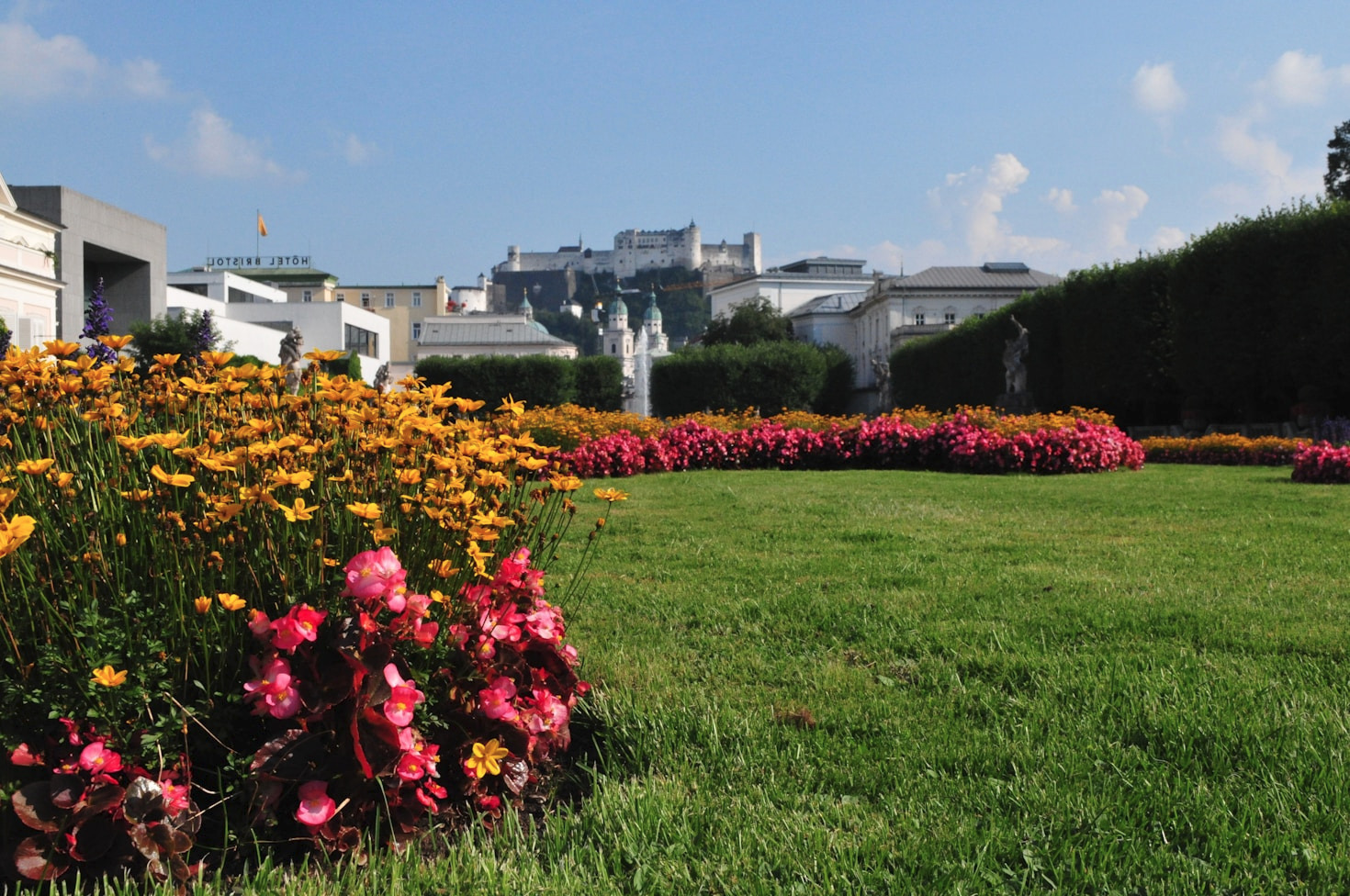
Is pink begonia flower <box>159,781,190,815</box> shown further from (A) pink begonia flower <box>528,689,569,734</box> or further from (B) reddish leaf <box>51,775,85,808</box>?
(A) pink begonia flower <box>528,689,569,734</box>

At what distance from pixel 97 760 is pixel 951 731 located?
225cm

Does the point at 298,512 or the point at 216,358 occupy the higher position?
the point at 216,358

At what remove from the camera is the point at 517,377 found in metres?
56.3

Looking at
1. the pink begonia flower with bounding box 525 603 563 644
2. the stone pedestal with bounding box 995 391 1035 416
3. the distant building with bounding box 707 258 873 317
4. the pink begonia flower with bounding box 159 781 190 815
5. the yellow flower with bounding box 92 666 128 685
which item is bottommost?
the pink begonia flower with bounding box 159 781 190 815

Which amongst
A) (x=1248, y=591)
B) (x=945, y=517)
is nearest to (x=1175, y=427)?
(x=945, y=517)

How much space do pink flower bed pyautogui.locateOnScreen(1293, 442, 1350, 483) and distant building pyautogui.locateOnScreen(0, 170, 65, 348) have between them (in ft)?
118

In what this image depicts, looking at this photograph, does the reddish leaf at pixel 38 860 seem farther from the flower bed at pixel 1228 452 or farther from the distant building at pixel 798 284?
the distant building at pixel 798 284

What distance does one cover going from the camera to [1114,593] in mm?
4844

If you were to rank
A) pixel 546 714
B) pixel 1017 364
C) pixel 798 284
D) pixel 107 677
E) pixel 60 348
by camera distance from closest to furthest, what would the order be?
pixel 107 677, pixel 546 714, pixel 60 348, pixel 1017 364, pixel 798 284

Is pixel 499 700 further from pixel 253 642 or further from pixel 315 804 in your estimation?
pixel 253 642

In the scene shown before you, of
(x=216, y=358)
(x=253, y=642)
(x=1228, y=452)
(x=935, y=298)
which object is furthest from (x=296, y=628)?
(x=935, y=298)

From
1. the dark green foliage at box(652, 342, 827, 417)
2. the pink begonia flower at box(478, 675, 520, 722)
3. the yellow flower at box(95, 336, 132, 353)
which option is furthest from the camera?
the dark green foliage at box(652, 342, 827, 417)

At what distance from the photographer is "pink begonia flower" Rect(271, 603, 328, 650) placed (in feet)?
7.98

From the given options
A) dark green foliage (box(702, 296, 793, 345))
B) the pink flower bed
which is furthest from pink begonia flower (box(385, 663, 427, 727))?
dark green foliage (box(702, 296, 793, 345))
